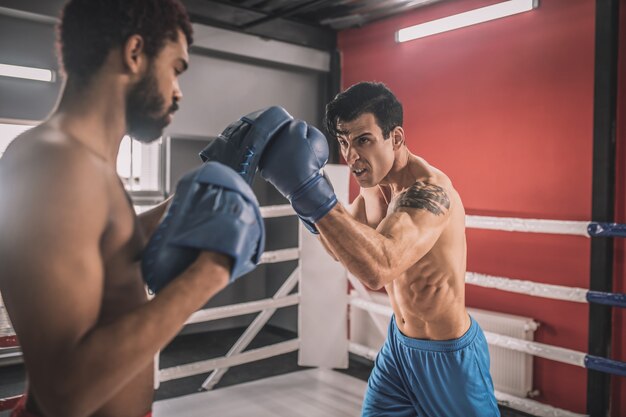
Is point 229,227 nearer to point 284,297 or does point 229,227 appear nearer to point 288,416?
point 288,416

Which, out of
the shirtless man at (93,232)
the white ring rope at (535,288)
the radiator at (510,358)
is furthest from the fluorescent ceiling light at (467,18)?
the shirtless man at (93,232)

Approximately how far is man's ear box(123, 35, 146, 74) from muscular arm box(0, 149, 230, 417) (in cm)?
21

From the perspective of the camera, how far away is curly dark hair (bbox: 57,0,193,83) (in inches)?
33.6

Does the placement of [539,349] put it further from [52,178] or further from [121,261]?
[52,178]

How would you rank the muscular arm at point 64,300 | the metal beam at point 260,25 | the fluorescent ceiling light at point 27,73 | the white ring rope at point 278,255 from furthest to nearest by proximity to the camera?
the metal beam at point 260,25, the white ring rope at point 278,255, the fluorescent ceiling light at point 27,73, the muscular arm at point 64,300

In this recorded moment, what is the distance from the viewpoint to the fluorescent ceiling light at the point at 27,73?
3082 millimetres

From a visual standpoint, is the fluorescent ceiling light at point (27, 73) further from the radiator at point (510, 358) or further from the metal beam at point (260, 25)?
the radiator at point (510, 358)

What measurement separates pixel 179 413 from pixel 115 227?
2466mm

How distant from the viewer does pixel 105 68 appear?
88 cm

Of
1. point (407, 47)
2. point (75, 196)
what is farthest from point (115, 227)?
point (407, 47)

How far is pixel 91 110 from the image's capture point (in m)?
0.90

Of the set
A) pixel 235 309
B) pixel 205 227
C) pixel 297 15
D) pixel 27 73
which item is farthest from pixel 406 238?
pixel 297 15

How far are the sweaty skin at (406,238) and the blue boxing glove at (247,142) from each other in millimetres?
290

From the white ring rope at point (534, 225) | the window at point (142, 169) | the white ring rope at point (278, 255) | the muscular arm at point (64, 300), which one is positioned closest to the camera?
the muscular arm at point (64, 300)
